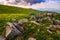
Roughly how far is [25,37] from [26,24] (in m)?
1.08

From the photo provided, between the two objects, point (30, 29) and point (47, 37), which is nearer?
point (47, 37)

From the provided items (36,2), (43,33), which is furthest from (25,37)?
(36,2)

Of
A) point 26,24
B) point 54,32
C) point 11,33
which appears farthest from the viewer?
point 26,24

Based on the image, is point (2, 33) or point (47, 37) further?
point (2, 33)

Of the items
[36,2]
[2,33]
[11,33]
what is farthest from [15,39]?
[36,2]

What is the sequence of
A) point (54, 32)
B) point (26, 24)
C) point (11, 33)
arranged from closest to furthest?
1. point (11, 33)
2. point (54, 32)
3. point (26, 24)

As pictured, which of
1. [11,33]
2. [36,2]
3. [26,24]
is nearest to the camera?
[11,33]

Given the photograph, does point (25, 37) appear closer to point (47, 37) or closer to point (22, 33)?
point (22, 33)

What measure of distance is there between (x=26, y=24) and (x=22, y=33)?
947 mm

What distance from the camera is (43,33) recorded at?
7.59 metres

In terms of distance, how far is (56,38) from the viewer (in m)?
7.43

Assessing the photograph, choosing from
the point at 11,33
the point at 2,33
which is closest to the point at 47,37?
the point at 11,33

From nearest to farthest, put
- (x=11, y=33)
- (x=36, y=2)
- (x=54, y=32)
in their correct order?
(x=11, y=33), (x=54, y=32), (x=36, y=2)

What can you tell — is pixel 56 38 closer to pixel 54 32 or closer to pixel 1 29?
pixel 54 32
